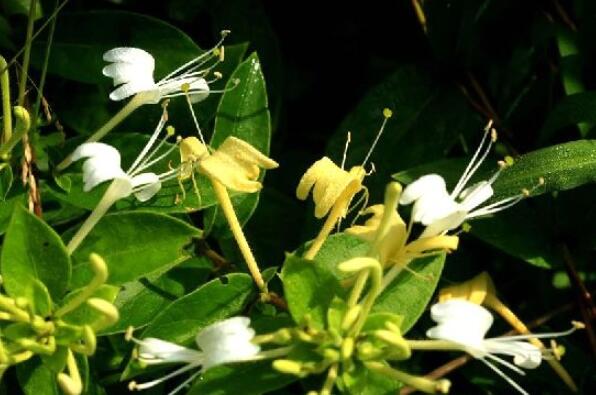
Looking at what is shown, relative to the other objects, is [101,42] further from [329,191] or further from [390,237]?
[390,237]

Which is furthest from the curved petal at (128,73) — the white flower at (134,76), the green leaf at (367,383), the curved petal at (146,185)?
the green leaf at (367,383)

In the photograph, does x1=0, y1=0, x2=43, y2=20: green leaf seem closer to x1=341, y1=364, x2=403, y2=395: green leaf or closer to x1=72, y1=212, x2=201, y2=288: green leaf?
x1=72, y1=212, x2=201, y2=288: green leaf

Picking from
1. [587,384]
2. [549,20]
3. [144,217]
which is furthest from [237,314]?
[549,20]

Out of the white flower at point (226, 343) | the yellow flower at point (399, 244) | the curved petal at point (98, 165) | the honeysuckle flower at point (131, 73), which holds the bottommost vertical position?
the white flower at point (226, 343)

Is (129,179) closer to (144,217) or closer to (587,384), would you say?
(144,217)

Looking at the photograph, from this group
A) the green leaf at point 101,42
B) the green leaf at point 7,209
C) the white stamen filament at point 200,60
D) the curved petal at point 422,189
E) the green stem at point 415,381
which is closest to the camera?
the green stem at point 415,381

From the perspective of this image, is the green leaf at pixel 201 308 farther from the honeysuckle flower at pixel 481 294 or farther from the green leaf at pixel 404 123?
the green leaf at pixel 404 123

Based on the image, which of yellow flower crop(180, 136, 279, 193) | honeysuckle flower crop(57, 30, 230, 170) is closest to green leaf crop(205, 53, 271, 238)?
honeysuckle flower crop(57, 30, 230, 170)
